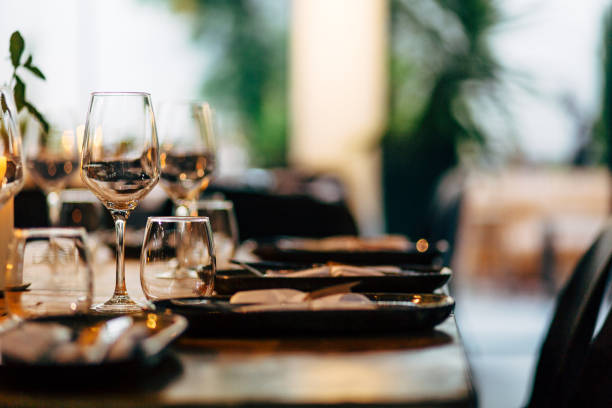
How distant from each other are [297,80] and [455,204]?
3.70 metres

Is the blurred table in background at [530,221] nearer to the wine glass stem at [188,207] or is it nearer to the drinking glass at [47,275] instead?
the wine glass stem at [188,207]

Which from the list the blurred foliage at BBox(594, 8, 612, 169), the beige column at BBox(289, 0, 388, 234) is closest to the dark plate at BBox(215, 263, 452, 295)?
the blurred foliage at BBox(594, 8, 612, 169)

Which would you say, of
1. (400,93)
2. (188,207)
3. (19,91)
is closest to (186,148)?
(188,207)

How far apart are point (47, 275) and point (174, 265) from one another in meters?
0.14

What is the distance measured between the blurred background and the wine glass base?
4126 mm

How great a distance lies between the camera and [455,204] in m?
2.59

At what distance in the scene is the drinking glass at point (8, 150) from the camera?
0.80m

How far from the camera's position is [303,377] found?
57cm

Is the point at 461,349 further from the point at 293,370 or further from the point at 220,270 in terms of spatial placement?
the point at 220,270

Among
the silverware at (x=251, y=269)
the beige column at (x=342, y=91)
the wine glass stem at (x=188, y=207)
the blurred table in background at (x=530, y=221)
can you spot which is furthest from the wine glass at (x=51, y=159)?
the beige column at (x=342, y=91)

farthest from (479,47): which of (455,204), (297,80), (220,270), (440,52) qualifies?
(220,270)

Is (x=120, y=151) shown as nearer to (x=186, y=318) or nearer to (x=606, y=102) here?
(x=186, y=318)

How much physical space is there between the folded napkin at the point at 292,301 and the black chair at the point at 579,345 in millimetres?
408

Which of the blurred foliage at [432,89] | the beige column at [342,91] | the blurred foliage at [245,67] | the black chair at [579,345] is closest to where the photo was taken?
the black chair at [579,345]
